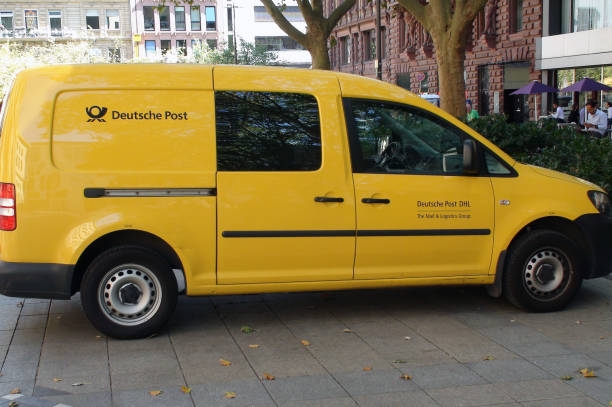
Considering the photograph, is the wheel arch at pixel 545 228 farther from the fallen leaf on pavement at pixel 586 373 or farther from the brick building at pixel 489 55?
the brick building at pixel 489 55

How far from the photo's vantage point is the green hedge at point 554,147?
10141 millimetres

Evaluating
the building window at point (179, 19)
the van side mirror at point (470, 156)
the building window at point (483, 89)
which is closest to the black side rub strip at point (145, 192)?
the van side mirror at point (470, 156)

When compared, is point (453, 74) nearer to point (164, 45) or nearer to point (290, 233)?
point (290, 233)

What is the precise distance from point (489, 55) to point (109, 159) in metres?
32.1

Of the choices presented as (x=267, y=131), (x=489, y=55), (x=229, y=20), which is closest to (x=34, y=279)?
(x=267, y=131)

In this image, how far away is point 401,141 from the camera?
6.46m

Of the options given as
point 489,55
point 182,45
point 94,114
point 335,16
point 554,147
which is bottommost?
point 554,147

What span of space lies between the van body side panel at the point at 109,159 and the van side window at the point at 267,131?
0.12 m

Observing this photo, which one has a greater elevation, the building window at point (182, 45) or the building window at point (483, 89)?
the building window at point (182, 45)

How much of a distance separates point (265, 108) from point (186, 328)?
74.7 inches

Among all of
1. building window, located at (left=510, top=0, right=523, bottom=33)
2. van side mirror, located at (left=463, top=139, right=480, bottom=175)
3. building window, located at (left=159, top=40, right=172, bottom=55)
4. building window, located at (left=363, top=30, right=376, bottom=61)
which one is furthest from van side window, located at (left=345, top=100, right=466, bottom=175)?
building window, located at (left=159, top=40, right=172, bottom=55)

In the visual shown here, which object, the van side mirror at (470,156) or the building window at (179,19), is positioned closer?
the van side mirror at (470,156)

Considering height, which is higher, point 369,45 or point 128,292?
point 369,45

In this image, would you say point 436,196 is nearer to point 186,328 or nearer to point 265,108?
point 265,108
